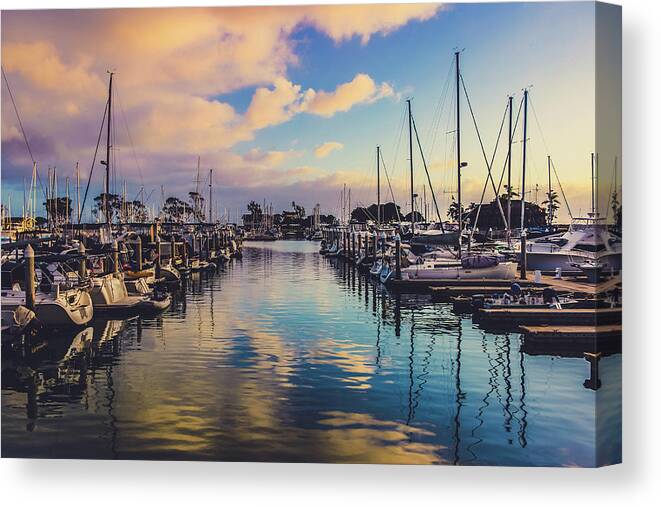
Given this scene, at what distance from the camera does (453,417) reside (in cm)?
937

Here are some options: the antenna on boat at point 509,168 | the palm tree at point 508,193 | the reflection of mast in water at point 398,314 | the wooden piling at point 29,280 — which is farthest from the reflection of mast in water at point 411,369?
the wooden piling at point 29,280

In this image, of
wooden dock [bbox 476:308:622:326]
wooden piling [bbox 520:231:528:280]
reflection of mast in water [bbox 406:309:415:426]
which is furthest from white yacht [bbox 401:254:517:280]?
wooden dock [bbox 476:308:622:326]

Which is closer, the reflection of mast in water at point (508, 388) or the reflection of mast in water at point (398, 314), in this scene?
the reflection of mast in water at point (508, 388)

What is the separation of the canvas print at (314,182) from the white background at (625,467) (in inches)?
6.2

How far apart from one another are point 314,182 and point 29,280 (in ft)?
18.0

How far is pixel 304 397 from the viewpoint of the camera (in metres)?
9.81

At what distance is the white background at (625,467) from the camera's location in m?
8.26

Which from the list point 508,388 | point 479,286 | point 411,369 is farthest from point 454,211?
point 508,388

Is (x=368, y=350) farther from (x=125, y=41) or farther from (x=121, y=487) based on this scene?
(x=125, y=41)

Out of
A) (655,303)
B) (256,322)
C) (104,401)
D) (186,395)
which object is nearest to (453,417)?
(655,303)

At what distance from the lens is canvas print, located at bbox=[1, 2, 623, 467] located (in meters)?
8.67

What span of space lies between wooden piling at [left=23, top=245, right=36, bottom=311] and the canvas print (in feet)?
0.20

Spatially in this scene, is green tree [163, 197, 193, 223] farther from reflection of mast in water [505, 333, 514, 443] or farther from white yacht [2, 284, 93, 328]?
reflection of mast in water [505, 333, 514, 443]

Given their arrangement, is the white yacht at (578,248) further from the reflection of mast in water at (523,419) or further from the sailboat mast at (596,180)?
the reflection of mast in water at (523,419)
